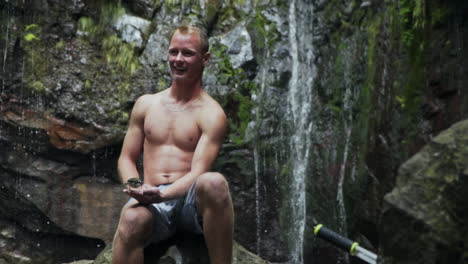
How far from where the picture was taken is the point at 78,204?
701 cm

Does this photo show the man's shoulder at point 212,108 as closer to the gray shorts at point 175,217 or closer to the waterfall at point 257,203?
the gray shorts at point 175,217

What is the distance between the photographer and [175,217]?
3770 millimetres

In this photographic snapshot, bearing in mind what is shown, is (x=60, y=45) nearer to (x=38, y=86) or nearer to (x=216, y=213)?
(x=38, y=86)

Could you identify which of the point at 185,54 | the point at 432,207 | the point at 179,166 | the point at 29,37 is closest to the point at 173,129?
the point at 179,166

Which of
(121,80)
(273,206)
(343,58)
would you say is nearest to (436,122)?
(343,58)

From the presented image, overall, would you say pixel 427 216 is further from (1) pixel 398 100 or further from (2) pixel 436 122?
(1) pixel 398 100

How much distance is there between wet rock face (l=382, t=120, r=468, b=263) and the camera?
114 inches

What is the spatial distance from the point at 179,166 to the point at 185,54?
69 cm

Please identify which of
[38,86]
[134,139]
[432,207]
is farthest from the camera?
[38,86]

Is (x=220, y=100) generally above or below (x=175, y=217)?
above

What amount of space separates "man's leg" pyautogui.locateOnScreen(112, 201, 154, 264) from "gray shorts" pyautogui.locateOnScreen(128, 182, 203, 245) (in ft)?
0.27

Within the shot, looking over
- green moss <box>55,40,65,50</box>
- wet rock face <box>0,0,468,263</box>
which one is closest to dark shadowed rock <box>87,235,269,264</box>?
wet rock face <box>0,0,468,263</box>

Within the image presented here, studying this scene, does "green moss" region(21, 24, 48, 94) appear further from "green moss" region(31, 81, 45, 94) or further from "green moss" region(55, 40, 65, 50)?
"green moss" region(55, 40, 65, 50)

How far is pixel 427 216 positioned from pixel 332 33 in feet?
15.0
